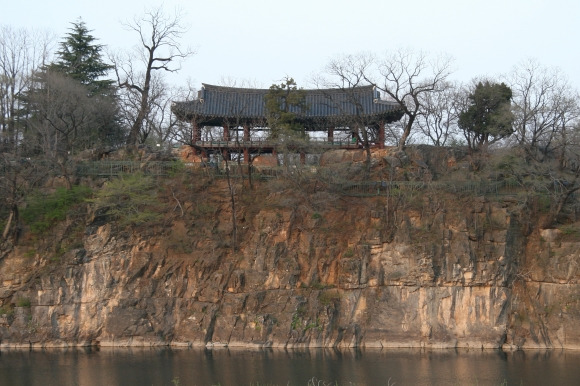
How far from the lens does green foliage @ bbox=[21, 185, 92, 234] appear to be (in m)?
36.6

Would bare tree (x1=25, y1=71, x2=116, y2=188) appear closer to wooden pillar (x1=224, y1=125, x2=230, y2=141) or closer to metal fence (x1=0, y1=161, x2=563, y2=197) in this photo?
metal fence (x1=0, y1=161, x2=563, y2=197)

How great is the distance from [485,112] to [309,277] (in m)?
14.1

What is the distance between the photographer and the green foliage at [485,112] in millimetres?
40625

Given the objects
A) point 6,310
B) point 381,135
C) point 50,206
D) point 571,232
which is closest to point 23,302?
point 6,310

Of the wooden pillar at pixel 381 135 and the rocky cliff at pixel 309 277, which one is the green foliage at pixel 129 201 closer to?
the rocky cliff at pixel 309 277

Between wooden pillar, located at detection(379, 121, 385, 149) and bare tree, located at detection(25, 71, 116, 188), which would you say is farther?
wooden pillar, located at detection(379, 121, 385, 149)

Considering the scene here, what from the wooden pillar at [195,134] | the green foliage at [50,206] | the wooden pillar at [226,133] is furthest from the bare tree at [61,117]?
the wooden pillar at [226,133]

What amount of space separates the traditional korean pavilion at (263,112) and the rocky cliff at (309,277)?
19.0 ft

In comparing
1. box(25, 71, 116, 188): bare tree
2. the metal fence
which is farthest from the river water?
box(25, 71, 116, 188): bare tree

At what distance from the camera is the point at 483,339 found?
1312 inches

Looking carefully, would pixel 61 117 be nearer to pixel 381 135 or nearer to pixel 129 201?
pixel 129 201

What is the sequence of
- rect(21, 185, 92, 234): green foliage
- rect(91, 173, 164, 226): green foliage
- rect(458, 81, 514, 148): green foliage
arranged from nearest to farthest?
rect(91, 173, 164, 226): green foliage, rect(21, 185, 92, 234): green foliage, rect(458, 81, 514, 148): green foliage

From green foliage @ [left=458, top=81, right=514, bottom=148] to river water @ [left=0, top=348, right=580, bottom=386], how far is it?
43.4ft

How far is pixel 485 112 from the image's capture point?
4109cm
